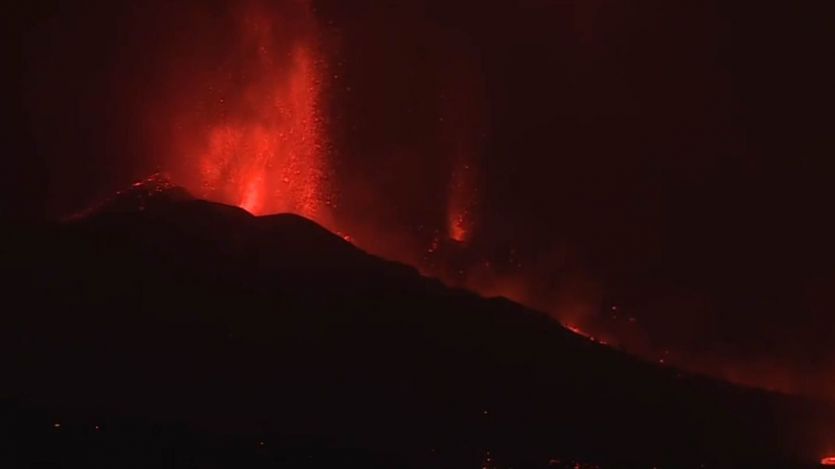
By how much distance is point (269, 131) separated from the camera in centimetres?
1552

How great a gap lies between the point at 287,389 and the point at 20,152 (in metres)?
5.77

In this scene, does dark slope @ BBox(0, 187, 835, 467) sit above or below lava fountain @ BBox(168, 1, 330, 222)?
below

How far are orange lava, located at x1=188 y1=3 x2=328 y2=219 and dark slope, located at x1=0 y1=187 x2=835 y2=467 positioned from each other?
1.69 meters

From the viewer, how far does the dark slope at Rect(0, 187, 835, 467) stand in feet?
34.4

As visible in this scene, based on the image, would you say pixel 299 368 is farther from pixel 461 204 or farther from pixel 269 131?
pixel 269 131

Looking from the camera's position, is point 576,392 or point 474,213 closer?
point 576,392

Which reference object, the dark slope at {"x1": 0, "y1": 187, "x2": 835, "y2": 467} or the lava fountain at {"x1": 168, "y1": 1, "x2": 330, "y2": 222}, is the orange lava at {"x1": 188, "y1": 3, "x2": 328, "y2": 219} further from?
the dark slope at {"x1": 0, "y1": 187, "x2": 835, "y2": 467}

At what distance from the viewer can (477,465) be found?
10.4 meters

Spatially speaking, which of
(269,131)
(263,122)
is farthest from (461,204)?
(263,122)

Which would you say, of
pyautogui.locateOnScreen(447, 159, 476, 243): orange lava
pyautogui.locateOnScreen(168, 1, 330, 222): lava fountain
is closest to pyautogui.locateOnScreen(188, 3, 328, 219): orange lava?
pyautogui.locateOnScreen(168, 1, 330, 222): lava fountain

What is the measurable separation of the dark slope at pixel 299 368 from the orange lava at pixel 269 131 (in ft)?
5.55

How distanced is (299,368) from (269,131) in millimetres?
4825

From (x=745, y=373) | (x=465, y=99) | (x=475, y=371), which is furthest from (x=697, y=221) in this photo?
(x=475, y=371)

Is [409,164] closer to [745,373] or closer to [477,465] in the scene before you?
[745,373]
